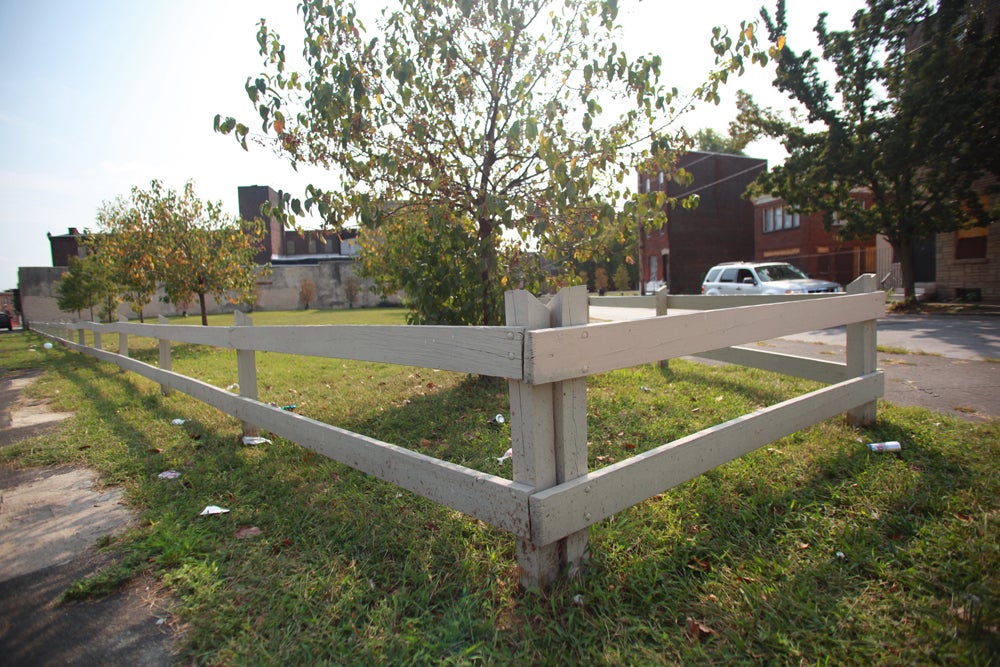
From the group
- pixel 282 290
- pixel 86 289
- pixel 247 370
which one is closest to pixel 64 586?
pixel 247 370

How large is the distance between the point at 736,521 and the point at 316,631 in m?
1.92

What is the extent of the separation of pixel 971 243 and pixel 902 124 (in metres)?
5.02

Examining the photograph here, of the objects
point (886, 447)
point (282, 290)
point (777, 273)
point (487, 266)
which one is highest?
point (282, 290)

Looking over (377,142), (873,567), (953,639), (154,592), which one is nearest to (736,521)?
(873,567)

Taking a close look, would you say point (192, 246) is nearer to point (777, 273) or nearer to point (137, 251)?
point (137, 251)

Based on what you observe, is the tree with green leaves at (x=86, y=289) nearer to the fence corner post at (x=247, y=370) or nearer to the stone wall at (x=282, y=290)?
the stone wall at (x=282, y=290)

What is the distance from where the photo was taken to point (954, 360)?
6.64 metres

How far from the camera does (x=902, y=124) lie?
14406 millimetres

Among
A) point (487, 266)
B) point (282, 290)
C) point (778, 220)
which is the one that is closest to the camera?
point (487, 266)

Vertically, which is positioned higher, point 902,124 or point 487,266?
point 902,124

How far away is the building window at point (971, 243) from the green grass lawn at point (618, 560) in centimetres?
1663

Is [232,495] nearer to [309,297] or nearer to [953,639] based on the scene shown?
[953,639]

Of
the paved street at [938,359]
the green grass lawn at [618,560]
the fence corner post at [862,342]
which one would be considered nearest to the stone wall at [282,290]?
the paved street at [938,359]

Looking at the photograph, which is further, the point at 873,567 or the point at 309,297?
the point at 309,297
